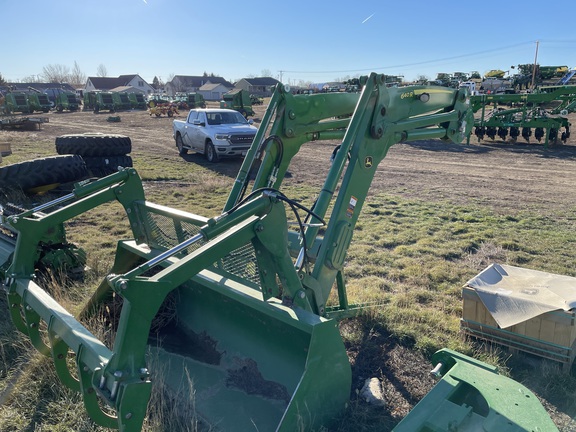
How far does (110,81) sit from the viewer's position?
299 feet

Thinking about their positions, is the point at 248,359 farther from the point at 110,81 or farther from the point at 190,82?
the point at 190,82

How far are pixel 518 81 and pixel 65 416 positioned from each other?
42.7 metres

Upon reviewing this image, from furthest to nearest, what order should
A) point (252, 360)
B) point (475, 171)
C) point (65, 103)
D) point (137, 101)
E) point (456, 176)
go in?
point (137, 101) < point (65, 103) < point (475, 171) < point (456, 176) < point (252, 360)

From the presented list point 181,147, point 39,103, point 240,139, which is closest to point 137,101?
point 39,103

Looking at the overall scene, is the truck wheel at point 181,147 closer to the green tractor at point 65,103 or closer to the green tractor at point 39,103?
the green tractor at point 39,103

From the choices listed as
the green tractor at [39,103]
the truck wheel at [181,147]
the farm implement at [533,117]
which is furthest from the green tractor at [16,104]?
the farm implement at [533,117]

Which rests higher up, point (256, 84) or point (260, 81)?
point (260, 81)

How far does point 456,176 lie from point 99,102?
40.5 m

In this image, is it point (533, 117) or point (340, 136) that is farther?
point (533, 117)

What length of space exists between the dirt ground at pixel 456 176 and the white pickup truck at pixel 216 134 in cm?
49

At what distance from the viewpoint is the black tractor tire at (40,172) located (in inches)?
340

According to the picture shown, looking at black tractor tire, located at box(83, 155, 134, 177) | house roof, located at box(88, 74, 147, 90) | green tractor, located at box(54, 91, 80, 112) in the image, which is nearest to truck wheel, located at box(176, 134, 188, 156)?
black tractor tire, located at box(83, 155, 134, 177)

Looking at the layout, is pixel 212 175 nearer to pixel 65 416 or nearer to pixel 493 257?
pixel 493 257

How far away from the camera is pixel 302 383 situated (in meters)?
2.68
